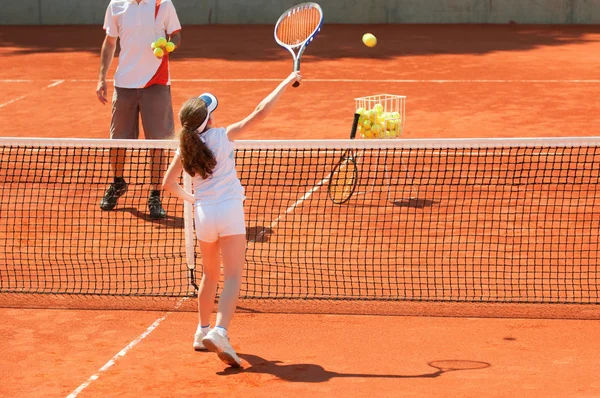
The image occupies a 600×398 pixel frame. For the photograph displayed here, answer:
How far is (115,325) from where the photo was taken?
6938 millimetres

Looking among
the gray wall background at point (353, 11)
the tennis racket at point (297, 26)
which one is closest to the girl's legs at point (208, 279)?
the tennis racket at point (297, 26)

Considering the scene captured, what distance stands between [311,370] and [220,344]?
0.60 metres

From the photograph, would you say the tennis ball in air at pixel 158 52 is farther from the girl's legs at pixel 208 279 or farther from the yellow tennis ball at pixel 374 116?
the girl's legs at pixel 208 279

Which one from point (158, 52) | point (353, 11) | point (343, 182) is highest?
point (353, 11)

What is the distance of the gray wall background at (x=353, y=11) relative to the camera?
2448 centimetres

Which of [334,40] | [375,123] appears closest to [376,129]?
[375,123]

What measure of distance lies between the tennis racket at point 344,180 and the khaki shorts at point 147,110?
64.6 inches

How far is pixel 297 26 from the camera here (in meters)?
7.86

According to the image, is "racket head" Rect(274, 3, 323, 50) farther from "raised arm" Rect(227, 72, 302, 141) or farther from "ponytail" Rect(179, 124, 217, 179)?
"ponytail" Rect(179, 124, 217, 179)

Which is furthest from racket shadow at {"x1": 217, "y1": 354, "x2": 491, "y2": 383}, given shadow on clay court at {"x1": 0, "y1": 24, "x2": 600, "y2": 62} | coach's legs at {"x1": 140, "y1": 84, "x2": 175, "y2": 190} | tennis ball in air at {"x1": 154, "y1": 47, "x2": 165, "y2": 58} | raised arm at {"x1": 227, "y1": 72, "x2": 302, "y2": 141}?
shadow on clay court at {"x1": 0, "y1": 24, "x2": 600, "y2": 62}

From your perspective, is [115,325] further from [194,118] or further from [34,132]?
[34,132]

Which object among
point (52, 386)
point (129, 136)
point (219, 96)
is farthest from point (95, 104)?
point (52, 386)

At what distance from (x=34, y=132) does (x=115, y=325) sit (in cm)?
710

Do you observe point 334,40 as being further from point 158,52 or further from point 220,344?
point 220,344
